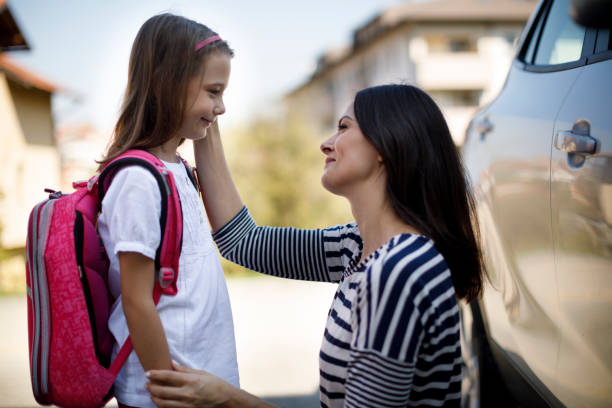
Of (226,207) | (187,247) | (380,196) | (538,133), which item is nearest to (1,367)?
(226,207)

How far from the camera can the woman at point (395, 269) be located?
4.49 feet

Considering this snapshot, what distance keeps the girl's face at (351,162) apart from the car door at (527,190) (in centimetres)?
63

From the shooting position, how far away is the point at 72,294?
4.69 feet

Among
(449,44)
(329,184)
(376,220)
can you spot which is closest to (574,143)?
(376,220)

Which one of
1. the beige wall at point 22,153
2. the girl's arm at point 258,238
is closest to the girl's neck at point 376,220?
the girl's arm at point 258,238

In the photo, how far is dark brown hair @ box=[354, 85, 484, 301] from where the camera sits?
5.20 feet

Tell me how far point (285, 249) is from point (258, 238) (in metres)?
0.12

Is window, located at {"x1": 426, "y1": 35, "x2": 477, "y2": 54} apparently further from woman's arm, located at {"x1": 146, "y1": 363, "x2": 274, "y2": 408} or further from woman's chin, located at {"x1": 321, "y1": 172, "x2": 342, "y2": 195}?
woman's arm, located at {"x1": 146, "y1": 363, "x2": 274, "y2": 408}

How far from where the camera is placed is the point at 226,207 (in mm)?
2072

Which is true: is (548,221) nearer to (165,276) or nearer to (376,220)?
(376,220)

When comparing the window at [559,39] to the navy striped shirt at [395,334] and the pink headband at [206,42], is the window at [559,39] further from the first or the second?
the pink headband at [206,42]

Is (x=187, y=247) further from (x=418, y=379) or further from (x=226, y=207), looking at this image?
(x=418, y=379)

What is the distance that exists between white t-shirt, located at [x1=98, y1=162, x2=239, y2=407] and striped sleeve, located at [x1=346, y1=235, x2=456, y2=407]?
45 centimetres

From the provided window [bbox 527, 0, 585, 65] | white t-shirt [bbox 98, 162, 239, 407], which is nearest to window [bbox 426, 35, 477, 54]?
window [bbox 527, 0, 585, 65]
